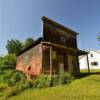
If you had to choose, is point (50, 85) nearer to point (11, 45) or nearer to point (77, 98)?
point (77, 98)

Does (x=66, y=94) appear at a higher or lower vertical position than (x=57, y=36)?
lower

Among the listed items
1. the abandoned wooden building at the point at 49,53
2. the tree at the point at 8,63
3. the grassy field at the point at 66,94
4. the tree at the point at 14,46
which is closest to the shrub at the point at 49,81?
the grassy field at the point at 66,94

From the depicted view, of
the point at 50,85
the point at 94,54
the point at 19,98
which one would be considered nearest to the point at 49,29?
the point at 50,85

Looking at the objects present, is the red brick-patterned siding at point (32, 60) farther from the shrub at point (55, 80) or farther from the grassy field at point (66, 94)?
the grassy field at point (66, 94)

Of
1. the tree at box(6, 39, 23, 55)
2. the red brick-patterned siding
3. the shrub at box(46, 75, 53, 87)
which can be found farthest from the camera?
the tree at box(6, 39, 23, 55)

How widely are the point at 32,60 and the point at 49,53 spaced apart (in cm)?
311

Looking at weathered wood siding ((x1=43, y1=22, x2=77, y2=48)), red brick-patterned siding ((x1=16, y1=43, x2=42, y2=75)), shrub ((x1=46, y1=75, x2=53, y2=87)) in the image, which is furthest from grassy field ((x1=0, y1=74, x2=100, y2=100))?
weathered wood siding ((x1=43, y1=22, x2=77, y2=48))

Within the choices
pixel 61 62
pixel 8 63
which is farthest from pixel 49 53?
pixel 8 63

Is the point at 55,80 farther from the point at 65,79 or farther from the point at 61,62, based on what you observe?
the point at 61,62

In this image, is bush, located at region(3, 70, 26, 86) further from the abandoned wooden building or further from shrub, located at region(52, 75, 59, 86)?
shrub, located at region(52, 75, 59, 86)

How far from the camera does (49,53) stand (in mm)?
20812

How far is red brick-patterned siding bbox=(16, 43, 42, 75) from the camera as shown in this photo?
2044 centimetres

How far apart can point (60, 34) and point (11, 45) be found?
4943 centimetres

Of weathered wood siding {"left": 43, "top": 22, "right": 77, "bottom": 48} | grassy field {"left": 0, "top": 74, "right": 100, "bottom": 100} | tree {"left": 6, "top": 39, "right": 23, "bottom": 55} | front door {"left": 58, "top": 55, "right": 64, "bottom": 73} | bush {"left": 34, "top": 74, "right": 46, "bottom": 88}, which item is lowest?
grassy field {"left": 0, "top": 74, "right": 100, "bottom": 100}
